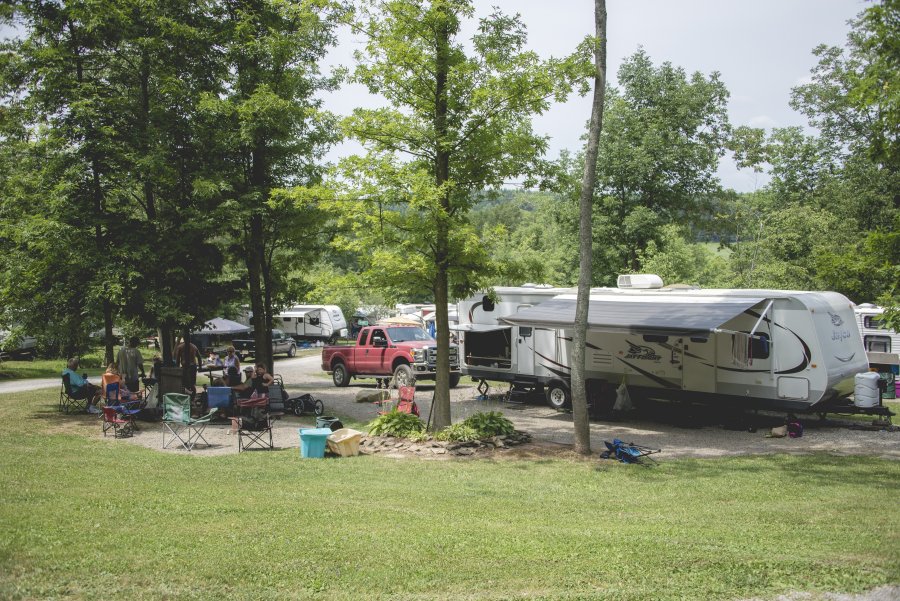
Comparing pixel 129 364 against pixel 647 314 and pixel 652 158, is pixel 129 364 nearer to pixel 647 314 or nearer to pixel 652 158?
pixel 647 314

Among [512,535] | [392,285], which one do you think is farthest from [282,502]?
[392,285]

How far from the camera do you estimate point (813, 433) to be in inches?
585

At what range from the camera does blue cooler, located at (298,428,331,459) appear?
470 inches

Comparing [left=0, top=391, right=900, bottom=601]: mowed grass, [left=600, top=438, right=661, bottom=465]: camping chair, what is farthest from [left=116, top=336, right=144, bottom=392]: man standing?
[left=600, top=438, right=661, bottom=465]: camping chair

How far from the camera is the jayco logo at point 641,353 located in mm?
16781

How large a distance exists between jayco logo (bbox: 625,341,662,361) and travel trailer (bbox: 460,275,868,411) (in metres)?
0.02

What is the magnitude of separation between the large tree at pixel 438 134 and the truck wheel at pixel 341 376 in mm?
10618

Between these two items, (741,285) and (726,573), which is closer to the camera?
(726,573)

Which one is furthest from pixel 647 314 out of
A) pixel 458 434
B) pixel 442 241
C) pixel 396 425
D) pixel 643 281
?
pixel 396 425

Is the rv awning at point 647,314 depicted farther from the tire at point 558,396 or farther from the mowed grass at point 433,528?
the mowed grass at point 433,528

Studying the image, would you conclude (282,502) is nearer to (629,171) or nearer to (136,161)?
(136,161)

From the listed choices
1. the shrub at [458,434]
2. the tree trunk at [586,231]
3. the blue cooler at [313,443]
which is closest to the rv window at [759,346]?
the tree trunk at [586,231]

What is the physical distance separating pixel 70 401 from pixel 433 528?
13881 millimetres

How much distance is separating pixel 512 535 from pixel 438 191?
691 cm
